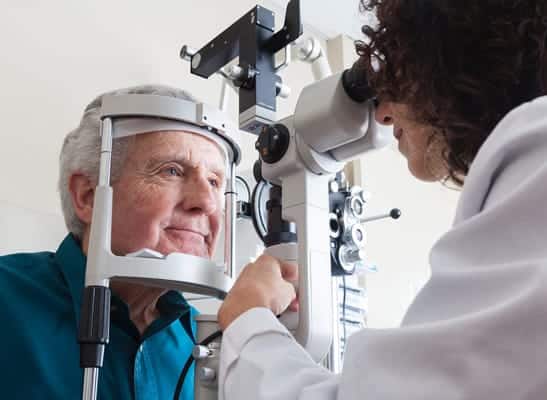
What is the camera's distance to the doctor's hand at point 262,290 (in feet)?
2.55

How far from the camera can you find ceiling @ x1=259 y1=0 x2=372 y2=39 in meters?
2.93

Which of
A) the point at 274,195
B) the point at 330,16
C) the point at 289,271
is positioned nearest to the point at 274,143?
the point at 274,195

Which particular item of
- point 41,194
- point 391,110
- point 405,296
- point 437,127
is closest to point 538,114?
point 437,127

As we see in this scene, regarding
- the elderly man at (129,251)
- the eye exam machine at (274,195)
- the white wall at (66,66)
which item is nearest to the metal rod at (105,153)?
the eye exam machine at (274,195)

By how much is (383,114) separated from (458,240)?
16.5 inches

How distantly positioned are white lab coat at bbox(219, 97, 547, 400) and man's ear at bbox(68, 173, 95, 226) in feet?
2.80

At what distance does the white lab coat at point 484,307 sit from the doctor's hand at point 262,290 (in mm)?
212

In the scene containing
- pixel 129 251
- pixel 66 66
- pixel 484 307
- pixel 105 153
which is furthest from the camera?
pixel 66 66

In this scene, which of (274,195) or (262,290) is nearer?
(262,290)

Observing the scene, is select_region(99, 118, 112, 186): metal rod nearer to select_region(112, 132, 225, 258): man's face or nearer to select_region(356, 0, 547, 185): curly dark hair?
select_region(112, 132, 225, 258): man's face

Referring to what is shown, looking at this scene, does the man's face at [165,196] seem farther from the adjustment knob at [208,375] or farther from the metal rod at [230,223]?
the adjustment knob at [208,375]

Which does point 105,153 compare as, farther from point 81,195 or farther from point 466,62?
point 466,62

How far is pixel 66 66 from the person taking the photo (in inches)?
73.4

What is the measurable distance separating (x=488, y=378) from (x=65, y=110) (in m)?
1.62
